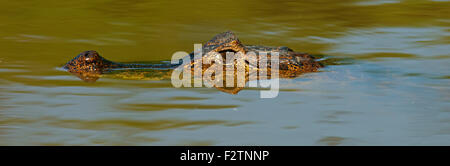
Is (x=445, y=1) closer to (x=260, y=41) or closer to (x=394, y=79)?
(x=260, y=41)

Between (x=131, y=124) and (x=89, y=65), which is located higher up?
(x=89, y=65)

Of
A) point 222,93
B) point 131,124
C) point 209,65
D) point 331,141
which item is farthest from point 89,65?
point 331,141

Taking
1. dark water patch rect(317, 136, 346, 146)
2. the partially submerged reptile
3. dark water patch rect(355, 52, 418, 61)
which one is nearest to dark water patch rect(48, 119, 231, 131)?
dark water patch rect(317, 136, 346, 146)

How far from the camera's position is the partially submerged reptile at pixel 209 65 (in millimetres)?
5523

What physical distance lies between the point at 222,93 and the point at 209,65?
0.67 metres

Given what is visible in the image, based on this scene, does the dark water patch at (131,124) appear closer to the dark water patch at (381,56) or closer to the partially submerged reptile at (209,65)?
the partially submerged reptile at (209,65)

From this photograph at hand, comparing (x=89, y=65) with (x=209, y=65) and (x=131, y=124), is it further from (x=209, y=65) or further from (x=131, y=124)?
(x=131, y=124)

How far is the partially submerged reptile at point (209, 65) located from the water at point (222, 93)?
0.58 ft

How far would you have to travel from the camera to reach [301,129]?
393 centimetres

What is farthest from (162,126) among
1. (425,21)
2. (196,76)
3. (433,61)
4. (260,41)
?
(425,21)

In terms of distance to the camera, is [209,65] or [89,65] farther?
[89,65]

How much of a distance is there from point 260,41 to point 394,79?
2.83 meters

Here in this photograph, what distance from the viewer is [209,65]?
18.3 ft

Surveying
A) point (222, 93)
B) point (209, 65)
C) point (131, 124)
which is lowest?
point (131, 124)
